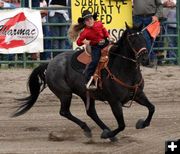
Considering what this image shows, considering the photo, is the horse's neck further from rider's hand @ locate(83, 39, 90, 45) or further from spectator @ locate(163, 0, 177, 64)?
spectator @ locate(163, 0, 177, 64)

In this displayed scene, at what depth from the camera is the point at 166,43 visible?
16703 millimetres

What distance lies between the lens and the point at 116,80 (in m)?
9.84

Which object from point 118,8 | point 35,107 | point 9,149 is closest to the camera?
point 9,149

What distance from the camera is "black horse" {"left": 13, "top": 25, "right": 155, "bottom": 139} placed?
9.59 meters

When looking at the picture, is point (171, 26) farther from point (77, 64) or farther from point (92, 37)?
point (92, 37)

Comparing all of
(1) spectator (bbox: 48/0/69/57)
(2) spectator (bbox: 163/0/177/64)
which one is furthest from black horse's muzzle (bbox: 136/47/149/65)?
(1) spectator (bbox: 48/0/69/57)

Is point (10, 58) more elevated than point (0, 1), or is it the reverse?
point (0, 1)

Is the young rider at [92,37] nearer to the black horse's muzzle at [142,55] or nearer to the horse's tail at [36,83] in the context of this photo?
the black horse's muzzle at [142,55]

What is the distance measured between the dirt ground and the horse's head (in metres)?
1.19

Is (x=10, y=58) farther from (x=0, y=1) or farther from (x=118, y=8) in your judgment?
(x=118, y=8)

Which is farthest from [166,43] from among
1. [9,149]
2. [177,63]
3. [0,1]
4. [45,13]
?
[9,149]

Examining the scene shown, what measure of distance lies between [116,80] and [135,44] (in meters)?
0.68

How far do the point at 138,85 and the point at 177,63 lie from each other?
7111 millimetres

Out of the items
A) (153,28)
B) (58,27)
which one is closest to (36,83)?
(153,28)
